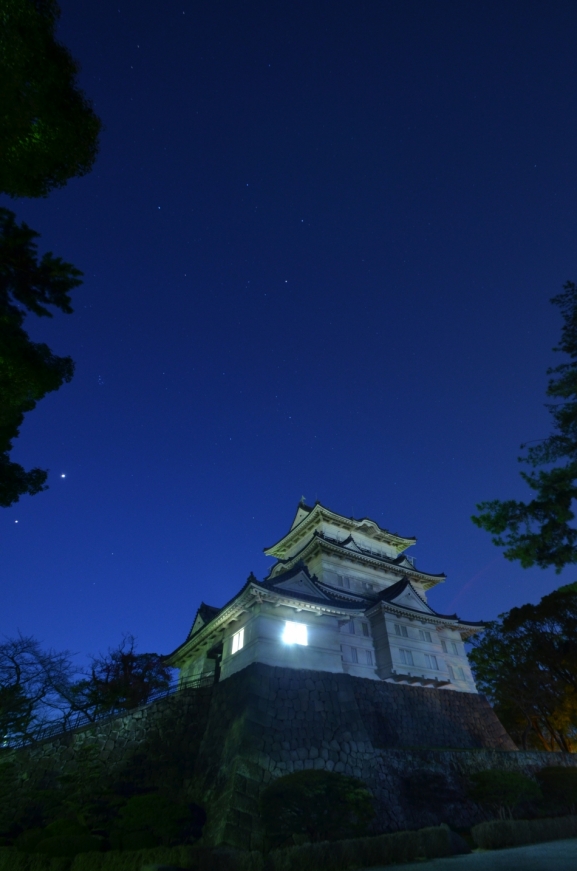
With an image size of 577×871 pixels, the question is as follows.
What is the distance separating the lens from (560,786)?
2106cm

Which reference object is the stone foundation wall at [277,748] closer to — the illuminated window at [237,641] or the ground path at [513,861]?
the illuminated window at [237,641]

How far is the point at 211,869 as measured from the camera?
12.4 m

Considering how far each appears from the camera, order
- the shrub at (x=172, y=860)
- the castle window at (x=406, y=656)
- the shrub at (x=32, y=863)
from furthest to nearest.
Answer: the castle window at (x=406, y=656)
the shrub at (x=32, y=863)
the shrub at (x=172, y=860)

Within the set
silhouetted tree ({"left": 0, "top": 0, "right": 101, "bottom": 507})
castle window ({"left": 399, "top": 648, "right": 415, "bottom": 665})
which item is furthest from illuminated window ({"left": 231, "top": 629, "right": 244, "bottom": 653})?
silhouetted tree ({"left": 0, "top": 0, "right": 101, "bottom": 507})

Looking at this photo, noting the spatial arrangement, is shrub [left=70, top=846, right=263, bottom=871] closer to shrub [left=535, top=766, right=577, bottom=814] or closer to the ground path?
the ground path

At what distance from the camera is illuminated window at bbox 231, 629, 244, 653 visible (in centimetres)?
2310

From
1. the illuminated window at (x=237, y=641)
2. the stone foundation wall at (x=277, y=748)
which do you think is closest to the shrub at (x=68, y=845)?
the stone foundation wall at (x=277, y=748)

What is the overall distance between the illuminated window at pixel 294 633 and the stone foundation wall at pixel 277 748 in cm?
161

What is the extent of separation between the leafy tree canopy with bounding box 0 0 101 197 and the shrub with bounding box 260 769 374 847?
19244 millimetres

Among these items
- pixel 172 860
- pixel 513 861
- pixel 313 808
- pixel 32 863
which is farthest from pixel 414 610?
pixel 32 863

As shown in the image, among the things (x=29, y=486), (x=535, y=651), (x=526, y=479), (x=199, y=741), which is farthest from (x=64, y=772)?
(x=535, y=651)

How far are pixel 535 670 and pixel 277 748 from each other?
25809 mm

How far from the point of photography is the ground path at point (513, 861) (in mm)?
9406

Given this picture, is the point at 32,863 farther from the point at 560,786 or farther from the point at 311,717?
the point at 560,786
